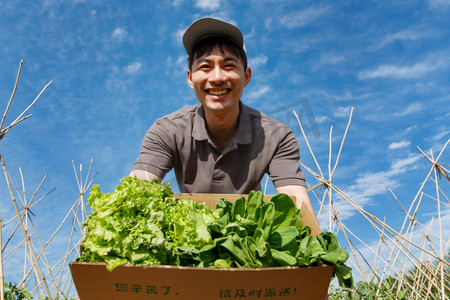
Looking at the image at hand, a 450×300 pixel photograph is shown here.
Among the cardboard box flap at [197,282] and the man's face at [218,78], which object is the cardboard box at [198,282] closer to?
the cardboard box flap at [197,282]

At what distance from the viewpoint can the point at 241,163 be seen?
8.64ft

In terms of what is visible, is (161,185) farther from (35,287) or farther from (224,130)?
(35,287)

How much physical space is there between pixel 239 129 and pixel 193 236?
1.42m

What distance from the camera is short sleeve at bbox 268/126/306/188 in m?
2.40

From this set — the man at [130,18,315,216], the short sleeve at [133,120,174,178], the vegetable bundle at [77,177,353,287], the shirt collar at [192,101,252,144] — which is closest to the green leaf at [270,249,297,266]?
the vegetable bundle at [77,177,353,287]

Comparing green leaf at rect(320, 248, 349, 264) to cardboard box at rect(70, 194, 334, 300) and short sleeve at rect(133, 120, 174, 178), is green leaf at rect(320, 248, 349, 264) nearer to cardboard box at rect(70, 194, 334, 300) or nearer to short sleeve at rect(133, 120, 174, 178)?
cardboard box at rect(70, 194, 334, 300)

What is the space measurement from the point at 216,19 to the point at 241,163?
1.06m

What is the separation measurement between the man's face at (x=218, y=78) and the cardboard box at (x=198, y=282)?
140 cm

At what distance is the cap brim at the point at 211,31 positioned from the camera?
242 centimetres

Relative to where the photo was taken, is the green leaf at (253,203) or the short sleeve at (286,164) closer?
the green leaf at (253,203)

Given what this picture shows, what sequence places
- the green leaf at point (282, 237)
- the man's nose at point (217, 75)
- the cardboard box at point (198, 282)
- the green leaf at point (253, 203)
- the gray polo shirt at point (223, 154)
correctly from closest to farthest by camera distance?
the cardboard box at point (198, 282) < the green leaf at point (282, 237) < the green leaf at point (253, 203) < the man's nose at point (217, 75) < the gray polo shirt at point (223, 154)

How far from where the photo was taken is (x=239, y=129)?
2.64 metres

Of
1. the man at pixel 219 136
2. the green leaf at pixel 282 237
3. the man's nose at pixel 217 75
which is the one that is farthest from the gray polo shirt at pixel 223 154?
the green leaf at pixel 282 237

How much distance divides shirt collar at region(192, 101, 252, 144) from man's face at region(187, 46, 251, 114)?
0.23 meters
